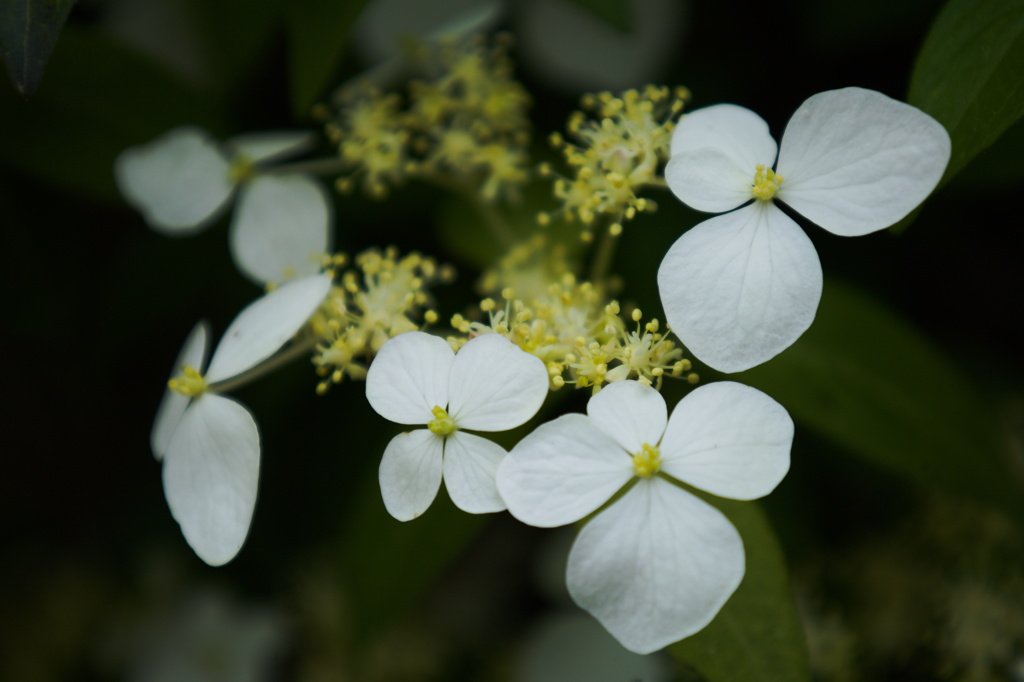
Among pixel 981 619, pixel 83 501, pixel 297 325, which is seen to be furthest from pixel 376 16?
pixel 981 619

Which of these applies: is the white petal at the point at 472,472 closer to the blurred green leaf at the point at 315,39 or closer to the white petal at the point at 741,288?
the white petal at the point at 741,288

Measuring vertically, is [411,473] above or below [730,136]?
below

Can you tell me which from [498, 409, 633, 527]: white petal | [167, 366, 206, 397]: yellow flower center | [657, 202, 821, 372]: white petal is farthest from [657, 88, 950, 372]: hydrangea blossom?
[167, 366, 206, 397]: yellow flower center

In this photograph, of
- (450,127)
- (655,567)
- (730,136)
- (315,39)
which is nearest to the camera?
(655,567)

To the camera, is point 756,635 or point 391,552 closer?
point 756,635

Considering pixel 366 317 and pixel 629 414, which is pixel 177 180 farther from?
pixel 629 414

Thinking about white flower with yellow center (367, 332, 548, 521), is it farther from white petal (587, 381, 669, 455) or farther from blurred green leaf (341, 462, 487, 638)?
blurred green leaf (341, 462, 487, 638)

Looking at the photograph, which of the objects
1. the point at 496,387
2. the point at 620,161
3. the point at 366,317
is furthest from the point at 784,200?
the point at 366,317

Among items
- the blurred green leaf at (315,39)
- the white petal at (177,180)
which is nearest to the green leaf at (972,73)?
the blurred green leaf at (315,39)
